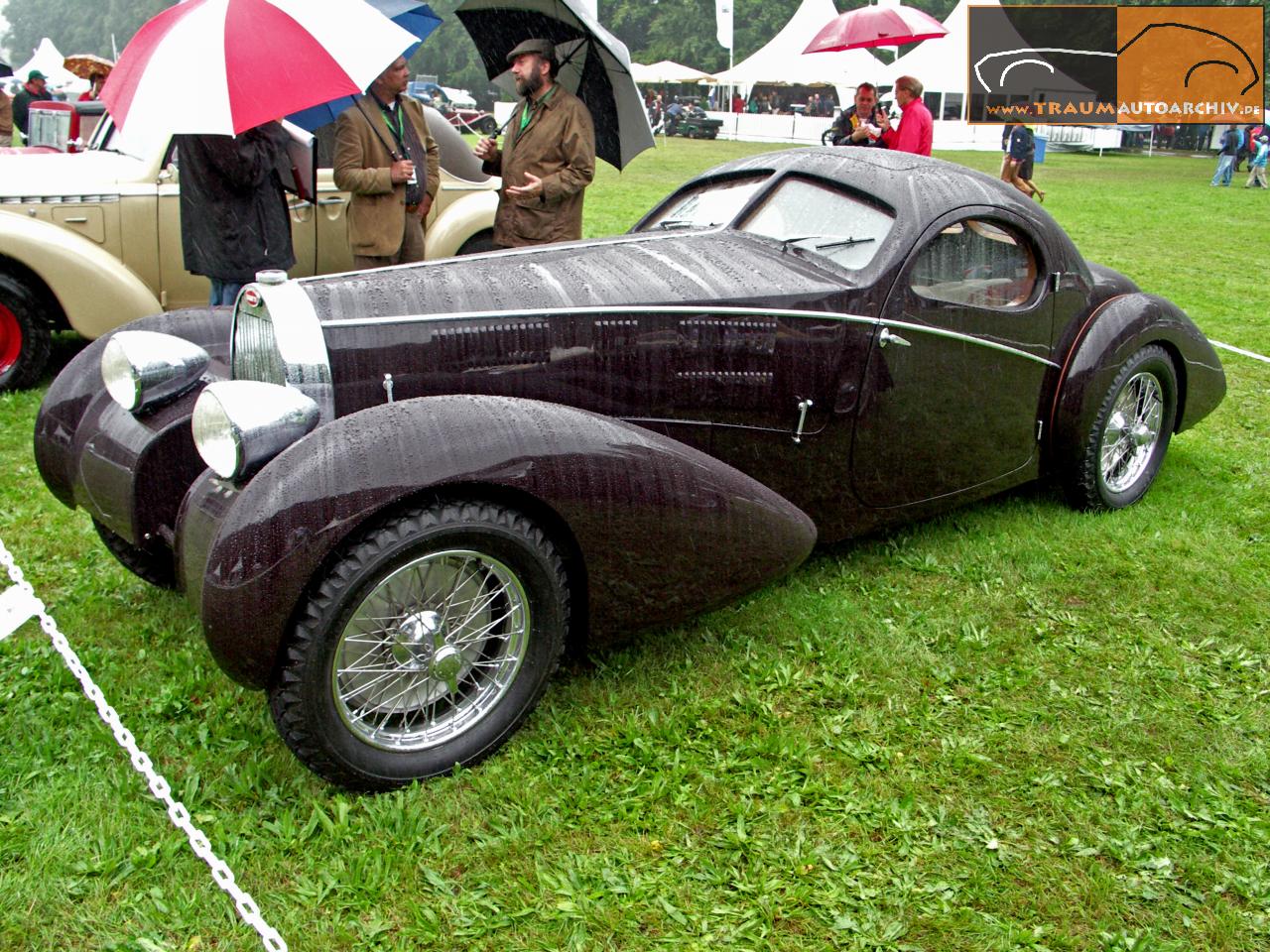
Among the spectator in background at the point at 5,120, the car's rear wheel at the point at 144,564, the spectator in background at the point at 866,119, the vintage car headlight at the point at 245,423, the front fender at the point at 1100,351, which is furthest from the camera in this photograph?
the spectator in background at the point at 5,120

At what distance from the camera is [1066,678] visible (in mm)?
3414

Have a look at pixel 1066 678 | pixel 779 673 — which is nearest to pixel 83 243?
pixel 779 673

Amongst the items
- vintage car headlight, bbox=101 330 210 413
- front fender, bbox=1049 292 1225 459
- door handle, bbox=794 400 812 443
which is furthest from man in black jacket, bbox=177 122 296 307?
front fender, bbox=1049 292 1225 459

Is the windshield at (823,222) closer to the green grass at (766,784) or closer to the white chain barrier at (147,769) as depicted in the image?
the green grass at (766,784)

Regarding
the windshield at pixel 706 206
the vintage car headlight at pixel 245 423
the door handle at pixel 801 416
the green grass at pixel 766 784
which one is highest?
the windshield at pixel 706 206

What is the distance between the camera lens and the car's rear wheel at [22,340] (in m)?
5.89

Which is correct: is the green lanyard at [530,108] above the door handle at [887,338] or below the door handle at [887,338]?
above

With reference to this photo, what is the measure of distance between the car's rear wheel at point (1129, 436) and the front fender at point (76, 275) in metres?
5.12

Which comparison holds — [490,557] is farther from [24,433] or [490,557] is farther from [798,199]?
[24,433]

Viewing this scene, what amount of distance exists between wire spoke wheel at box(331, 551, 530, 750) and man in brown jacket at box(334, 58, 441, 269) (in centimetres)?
289

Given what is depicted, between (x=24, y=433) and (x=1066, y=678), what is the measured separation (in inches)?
202

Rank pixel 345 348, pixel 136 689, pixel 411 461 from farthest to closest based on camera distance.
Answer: pixel 136 689 → pixel 345 348 → pixel 411 461

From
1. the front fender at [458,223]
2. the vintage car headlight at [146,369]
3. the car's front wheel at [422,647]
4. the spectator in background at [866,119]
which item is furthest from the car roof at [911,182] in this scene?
the spectator in background at [866,119]

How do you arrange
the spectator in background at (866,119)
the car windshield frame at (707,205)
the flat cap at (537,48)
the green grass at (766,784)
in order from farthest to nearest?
the spectator in background at (866,119), the flat cap at (537,48), the car windshield frame at (707,205), the green grass at (766,784)
